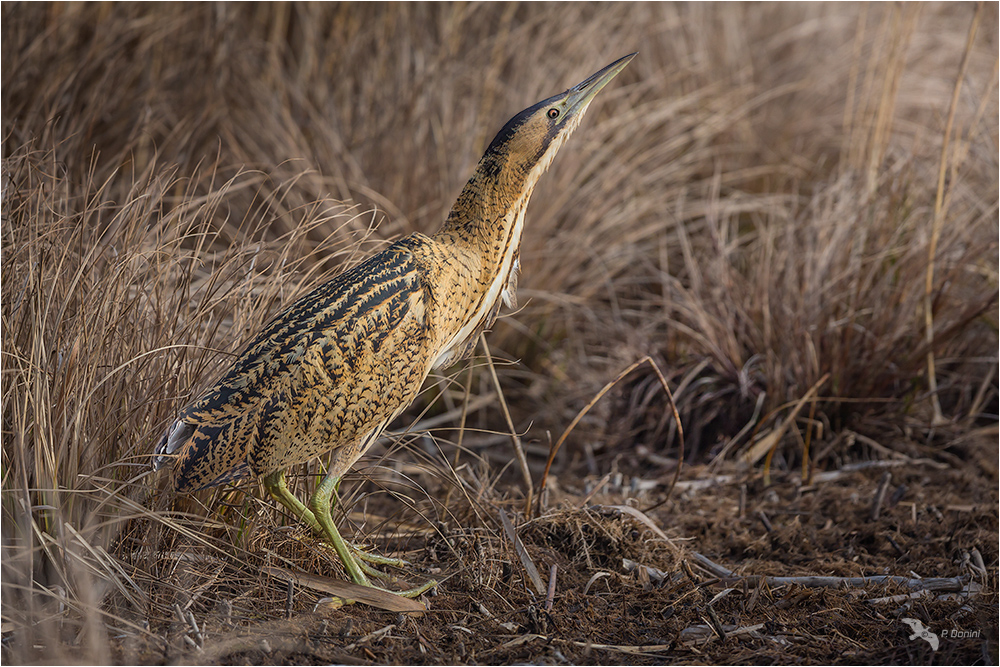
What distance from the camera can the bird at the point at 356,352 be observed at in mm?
2012

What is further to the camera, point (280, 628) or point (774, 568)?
point (774, 568)

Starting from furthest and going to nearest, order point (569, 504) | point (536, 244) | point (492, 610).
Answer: point (536, 244), point (569, 504), point (492, 610)

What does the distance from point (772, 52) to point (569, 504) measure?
4498 mm

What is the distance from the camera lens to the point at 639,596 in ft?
7.89

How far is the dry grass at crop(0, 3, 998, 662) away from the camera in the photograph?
215 cm

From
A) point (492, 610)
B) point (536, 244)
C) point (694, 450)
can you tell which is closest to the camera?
→ point (492, 610)

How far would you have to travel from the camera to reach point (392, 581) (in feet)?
7.45

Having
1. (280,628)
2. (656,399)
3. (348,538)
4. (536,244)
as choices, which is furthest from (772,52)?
(280,628)

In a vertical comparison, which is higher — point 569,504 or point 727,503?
point 569,504

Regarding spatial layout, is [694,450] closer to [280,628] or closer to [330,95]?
[280,628]

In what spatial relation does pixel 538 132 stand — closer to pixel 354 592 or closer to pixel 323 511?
pixel 323 511

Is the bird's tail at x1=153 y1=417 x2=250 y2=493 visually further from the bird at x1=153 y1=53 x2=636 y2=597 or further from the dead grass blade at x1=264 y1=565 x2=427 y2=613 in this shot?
the dead grass blade at x1=264 y1=565 x2=427 y2=613

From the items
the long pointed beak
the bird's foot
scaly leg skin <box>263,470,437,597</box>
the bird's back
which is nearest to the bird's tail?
the bird's back

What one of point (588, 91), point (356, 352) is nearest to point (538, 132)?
point (588, 91)
